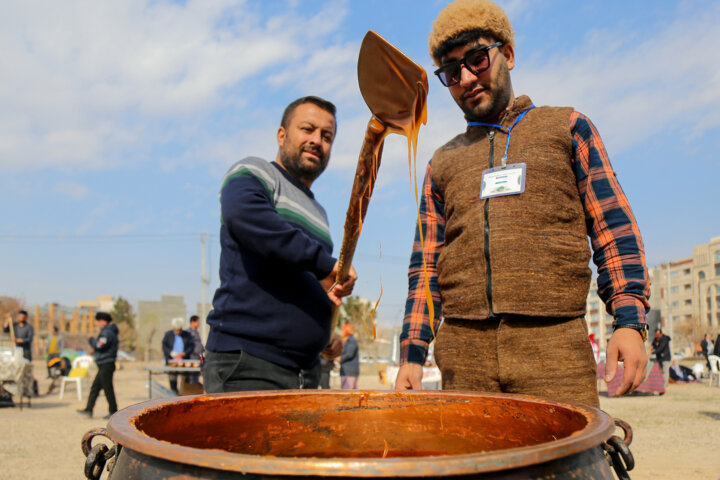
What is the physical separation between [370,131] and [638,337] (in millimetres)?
908

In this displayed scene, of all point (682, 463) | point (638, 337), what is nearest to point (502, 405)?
point (638, 337)

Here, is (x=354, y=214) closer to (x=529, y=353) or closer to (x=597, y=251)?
(x=529, y=353)

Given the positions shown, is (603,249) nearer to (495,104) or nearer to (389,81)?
(495,104)

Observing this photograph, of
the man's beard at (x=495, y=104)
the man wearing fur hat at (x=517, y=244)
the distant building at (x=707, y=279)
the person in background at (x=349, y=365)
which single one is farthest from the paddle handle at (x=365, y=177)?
the distant building at (x=707, y=279)

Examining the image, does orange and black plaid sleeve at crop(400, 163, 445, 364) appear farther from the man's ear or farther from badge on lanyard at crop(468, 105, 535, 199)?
the man's ear

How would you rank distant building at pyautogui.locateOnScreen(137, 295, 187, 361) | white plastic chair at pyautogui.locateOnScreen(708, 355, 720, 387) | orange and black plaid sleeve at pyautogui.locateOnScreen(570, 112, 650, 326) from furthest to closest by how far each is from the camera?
1. distant building at pyautogui.locateOnScreen(137, 295, 187, 361)
2. white plastic chair at pyautogui.locateOnScreen(708, 355, 720, 387)
3. orange and black plaid sleeve at pyautogui.locateOnScreen(570, 112, 650, 326)

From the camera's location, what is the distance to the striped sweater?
6.82ft

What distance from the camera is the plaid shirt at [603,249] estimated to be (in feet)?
5.19

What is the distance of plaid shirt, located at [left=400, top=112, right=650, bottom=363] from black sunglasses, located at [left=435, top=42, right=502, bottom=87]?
340 mm

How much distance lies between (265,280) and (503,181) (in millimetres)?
968

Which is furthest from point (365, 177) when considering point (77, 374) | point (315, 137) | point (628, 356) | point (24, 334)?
point (24, 334)

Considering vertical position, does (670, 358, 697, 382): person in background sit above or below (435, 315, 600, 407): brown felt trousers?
below

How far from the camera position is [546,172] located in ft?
5.80

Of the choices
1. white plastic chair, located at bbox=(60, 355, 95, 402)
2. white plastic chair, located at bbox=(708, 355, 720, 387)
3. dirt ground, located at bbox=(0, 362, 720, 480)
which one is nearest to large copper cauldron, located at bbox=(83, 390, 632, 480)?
dirt ground, located at bbox=(0, 362, 720, 480)
